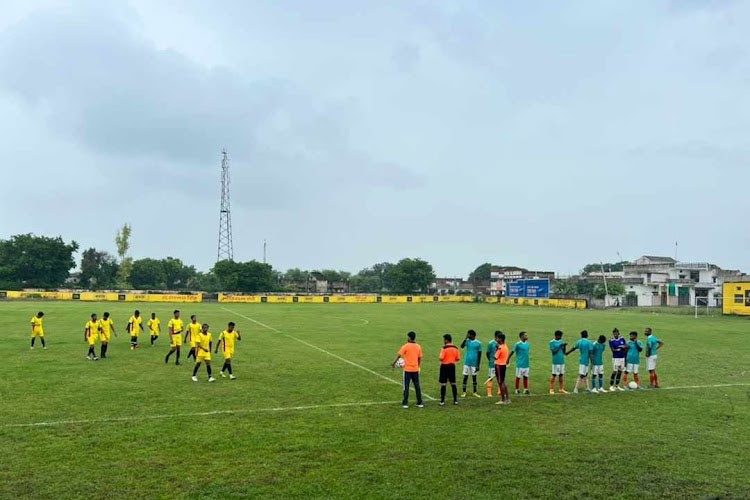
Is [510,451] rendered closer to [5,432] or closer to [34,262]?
[5,432]

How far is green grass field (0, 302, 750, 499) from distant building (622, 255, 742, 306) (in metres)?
77.1

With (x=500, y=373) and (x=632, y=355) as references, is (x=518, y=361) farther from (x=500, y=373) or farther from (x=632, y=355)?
(x=632, y=355)

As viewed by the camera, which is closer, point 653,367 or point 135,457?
point 135,457

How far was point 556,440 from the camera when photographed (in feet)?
39.0

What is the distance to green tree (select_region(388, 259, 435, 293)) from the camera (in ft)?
423

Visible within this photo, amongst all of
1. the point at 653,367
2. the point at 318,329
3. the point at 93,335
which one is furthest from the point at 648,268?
the point at 93,335

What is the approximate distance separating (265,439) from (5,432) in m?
5.65

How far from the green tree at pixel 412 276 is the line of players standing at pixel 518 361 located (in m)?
109

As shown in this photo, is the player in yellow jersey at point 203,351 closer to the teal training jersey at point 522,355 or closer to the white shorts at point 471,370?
the white shorts at point 471,370

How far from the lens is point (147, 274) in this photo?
438ft

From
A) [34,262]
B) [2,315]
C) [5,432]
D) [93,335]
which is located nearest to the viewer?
[5,432]

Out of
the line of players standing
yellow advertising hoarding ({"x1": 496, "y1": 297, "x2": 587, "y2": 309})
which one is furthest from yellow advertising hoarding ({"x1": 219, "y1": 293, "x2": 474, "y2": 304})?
the line of players standing

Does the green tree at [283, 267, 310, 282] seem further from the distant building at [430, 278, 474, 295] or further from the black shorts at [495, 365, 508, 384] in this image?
the black shorts at [495, 365, 508, 384]

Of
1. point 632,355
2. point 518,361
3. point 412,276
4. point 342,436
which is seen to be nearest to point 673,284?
point 412,276
